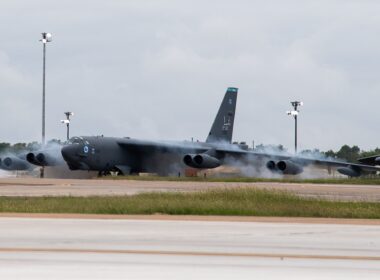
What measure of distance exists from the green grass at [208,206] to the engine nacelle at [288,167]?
32891mm

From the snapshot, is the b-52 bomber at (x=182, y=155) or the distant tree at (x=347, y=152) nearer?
the b-52 bomber at (x=182, y=155)

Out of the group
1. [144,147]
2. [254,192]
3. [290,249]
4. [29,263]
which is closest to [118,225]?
[290,249]

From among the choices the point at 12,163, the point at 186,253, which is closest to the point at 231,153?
the point at 12,163

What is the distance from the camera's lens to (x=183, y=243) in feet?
51.4

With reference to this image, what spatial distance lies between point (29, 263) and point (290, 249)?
4708 millimetres

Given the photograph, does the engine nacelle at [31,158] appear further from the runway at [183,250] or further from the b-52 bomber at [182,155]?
the runway at [183,250]

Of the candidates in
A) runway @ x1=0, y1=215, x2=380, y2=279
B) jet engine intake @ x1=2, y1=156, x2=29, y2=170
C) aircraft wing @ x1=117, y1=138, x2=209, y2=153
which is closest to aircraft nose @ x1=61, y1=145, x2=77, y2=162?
aircraft wing @ x1=117, y1=138, x2=209, y2=153

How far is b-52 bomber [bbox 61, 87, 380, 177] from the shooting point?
6575cm

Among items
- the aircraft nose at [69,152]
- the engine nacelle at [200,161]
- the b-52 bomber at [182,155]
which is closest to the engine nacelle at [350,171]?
the b-52 bomber at [182,155]

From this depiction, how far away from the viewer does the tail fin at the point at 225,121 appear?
7706 cm

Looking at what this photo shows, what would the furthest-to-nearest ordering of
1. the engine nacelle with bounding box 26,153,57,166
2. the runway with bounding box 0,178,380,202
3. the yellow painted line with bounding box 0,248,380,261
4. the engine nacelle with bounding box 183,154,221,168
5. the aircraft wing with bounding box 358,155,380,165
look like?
the engine nacelle with bounding box 26,153,57,166
the engine nacelle with bounding box 183,154,221,168
the aircraft wing with bounding box 358,155,380,165
the runway with bounding box 0,178,380,202
the yellow painted line with bounding box 0,248,380,261

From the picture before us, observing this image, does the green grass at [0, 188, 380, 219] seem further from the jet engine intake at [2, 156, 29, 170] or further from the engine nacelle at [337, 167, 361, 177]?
the jet engine intake at [2, 156, 29, 170]

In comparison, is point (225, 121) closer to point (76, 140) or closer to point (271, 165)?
point (271, 165)

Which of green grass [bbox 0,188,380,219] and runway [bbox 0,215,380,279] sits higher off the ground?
runway [bbox 0,215,380,279]
